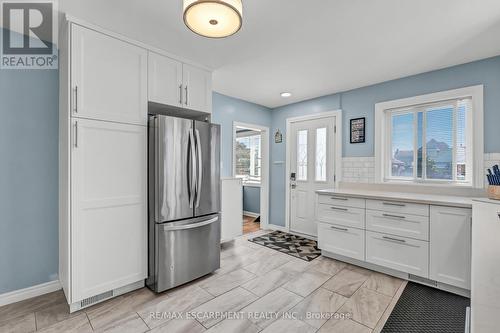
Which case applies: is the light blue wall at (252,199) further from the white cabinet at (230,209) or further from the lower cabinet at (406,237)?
the lower cabinet at (406,237)

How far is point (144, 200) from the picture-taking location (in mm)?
2369

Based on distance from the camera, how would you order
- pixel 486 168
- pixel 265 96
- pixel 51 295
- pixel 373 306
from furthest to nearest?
pixel 265 96, pixel 486 168, pixel 51 295, pixel 373 306

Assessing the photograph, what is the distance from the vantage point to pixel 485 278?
784 mm

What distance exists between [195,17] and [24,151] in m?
2.09

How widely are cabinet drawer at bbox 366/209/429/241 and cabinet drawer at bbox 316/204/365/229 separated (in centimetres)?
9

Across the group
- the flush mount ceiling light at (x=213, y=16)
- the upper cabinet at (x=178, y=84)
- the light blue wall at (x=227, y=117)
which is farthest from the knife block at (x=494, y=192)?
the light blue wall at (x=227, y=117)

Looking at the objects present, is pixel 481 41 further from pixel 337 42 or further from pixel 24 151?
pixel 24 151

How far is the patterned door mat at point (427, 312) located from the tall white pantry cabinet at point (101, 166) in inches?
91.3

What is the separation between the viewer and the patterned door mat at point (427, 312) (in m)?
1.84

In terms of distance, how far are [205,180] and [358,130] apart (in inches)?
96.5

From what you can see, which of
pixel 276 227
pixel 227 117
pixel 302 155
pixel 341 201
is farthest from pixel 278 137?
pixel 341 201

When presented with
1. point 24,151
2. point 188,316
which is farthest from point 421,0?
point 24,151

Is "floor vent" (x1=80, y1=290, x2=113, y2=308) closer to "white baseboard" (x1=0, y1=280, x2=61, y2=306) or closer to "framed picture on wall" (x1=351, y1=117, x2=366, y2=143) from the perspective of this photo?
"white baseboard" (x1=0, y1=280, x2=61, y2=306)

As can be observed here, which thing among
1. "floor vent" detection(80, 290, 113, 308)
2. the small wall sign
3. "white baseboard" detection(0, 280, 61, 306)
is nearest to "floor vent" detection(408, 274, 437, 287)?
the small wall sign
